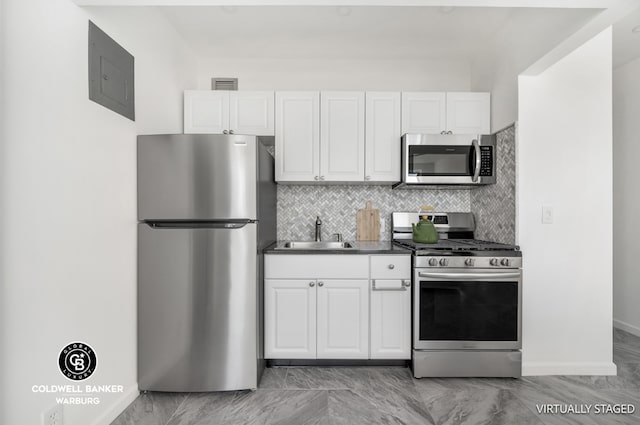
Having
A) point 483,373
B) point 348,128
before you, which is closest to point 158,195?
point 348,128

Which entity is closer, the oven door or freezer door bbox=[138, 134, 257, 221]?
freezer door bbox=[138, 134, 257, 221]

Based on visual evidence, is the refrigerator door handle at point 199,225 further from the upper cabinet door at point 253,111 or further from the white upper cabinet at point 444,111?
the white upper cabinet at point 444,111

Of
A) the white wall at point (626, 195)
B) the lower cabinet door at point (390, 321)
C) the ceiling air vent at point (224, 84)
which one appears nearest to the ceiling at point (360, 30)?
the ceiling air vent at point (224, 84)

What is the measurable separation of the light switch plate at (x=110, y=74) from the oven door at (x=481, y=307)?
2.23 meters

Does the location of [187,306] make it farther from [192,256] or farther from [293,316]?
[293,316]

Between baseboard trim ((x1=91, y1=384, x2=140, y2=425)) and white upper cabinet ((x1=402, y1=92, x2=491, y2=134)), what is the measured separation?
2720 millimetres

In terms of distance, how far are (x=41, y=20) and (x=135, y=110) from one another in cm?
73

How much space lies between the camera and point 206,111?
299cm

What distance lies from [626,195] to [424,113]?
222 cm

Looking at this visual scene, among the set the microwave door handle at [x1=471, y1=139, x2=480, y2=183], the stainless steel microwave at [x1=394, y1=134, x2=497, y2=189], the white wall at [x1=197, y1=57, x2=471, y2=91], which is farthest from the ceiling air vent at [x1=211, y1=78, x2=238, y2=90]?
the microwave door handle at [x1=471, y1=139, x2=480, y2=183]

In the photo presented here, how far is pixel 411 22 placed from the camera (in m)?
2.70

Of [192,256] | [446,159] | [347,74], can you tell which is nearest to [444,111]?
[446,159]

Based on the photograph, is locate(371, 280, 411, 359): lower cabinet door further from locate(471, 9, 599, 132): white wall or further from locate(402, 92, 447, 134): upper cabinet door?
locate(471, 9, 599, 132): white wall

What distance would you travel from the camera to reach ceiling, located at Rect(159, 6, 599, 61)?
2.51m
